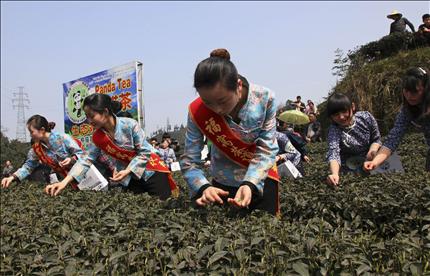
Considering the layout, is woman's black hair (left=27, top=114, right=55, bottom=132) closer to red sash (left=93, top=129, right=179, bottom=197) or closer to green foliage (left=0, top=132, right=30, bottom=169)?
red sash (left=93, top=129, right=179, bottom=197)

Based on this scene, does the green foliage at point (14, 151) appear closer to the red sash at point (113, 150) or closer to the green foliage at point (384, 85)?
the green foliage at point (384, 85)

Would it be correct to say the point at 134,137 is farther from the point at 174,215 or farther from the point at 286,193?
the point at 174,215

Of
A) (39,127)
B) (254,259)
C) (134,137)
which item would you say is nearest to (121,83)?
(39,127)

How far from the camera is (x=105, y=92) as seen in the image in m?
11.9

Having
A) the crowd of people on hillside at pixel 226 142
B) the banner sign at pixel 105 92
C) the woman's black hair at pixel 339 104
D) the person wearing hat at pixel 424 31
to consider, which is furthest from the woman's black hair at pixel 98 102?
the person wearing hat at pixel 424 31

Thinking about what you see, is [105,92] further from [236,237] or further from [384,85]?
[236,237]

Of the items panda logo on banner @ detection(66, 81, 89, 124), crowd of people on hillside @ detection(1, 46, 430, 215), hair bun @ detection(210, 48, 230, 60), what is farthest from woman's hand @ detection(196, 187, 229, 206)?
panda logo on banner @ detection(66, 81, 89, 124)

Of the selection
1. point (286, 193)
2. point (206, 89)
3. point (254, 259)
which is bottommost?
point (286, 193)

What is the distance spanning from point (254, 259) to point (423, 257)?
2.07 feet

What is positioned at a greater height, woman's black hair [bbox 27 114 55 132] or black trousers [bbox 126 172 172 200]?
woman's black hair [bbox 27 114 55 132]

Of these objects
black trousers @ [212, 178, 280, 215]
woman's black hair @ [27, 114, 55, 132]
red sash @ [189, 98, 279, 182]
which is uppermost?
red sash @ [189, 98, 279, 182]

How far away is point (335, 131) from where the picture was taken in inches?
169

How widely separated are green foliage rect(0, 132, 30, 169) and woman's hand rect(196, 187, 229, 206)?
29.4m

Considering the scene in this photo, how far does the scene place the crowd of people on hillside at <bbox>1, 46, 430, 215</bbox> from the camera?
247 centimetres
